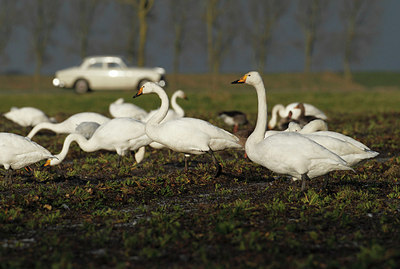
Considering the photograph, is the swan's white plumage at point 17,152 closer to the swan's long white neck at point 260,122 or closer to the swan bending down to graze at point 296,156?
the swan's long white neck at point 260,122

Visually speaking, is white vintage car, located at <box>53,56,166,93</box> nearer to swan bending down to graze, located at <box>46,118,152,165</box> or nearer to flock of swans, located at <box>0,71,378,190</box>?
flock of swans, located at <box>0,71,378,190</box>

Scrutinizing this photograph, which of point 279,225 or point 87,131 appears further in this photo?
point 87,131

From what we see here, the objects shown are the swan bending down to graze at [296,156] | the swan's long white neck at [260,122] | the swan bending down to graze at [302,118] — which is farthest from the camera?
the swan bending down to graze at [302,118]

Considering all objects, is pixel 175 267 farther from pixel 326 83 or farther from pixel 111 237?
pixel 326 83

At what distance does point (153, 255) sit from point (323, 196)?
3.46 metres

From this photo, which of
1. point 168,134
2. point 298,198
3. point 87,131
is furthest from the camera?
point 87,131

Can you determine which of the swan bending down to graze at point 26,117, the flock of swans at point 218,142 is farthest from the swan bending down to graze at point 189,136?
the swan bending down to graze at point 26,117

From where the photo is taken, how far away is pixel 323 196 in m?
Result: 8.32

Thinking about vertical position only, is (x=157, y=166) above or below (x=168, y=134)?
below

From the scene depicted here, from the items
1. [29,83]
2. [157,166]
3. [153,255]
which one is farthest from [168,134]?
[29,83]

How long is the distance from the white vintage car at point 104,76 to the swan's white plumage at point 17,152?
26039mm

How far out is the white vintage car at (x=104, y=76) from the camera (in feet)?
117

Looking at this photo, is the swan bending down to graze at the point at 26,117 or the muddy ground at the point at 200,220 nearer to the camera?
the muddy ground at the point at 200,220

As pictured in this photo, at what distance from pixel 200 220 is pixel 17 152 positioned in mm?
4087
